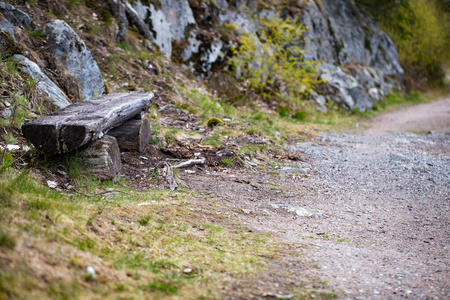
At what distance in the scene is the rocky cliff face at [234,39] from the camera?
7039 mm

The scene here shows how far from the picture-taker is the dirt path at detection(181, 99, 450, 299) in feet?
9.02

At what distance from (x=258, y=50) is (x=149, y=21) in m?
4.69

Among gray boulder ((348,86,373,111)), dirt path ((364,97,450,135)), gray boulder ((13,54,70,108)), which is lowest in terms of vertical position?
dirt path ((364,97,450,135))

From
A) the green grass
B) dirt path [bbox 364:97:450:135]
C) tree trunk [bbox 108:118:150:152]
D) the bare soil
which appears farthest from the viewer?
dirt path [bbox 364:97:450:135]

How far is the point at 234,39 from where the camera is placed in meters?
14.1

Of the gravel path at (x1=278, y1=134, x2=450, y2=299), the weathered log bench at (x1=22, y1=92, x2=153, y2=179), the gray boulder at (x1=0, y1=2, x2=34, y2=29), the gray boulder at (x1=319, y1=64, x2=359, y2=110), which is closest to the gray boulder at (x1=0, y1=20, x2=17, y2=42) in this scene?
the gray boulder at (x1=0, y1=2, x2=34, y2=29)

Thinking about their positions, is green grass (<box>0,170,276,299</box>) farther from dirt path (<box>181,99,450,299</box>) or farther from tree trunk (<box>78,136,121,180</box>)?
tree trunk (<box>78,136,121,180</box>)

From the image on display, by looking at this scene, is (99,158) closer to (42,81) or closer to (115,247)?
(115,247)

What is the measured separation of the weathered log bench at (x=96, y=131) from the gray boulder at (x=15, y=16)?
3.00 m

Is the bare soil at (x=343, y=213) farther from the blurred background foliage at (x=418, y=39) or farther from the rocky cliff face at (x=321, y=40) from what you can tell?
the blurred background foliage at (x=418, y=39)

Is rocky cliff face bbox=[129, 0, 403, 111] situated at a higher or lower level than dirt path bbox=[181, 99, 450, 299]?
higher

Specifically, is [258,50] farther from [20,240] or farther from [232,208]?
[20,240]

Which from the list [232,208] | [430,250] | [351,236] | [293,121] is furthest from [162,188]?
[293,121]

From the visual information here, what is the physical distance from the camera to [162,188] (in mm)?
4648
